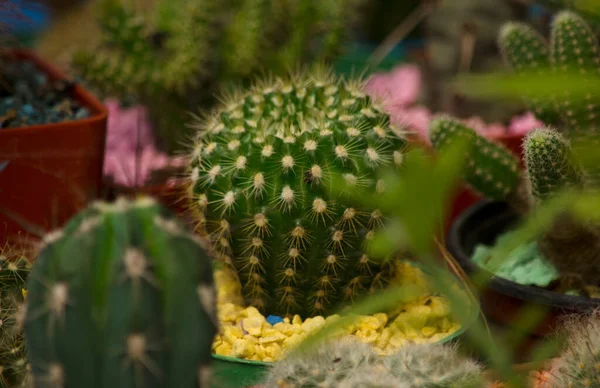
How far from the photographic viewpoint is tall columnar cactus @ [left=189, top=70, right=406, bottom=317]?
43.4 inches

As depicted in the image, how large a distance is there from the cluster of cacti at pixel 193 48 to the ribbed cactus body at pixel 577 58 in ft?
1.88

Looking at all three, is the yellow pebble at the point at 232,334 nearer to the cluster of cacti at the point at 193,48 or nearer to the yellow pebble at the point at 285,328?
the yellow pebble at the point at 285,328

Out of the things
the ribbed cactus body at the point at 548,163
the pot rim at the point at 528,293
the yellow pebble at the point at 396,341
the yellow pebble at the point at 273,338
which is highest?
the ribbed cactus body at the point at 548,163

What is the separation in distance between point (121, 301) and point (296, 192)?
46 centimetres

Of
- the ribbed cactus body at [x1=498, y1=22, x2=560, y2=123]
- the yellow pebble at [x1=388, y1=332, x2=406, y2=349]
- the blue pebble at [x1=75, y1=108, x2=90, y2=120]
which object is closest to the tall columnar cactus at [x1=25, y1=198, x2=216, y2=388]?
the yellow pebble at [x1=388, y1=332, x2=406, y2=349]

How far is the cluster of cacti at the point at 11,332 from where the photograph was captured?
38.1 inches

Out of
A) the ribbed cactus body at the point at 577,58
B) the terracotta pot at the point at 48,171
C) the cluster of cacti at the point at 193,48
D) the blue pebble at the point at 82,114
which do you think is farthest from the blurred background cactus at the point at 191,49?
the ribbed cactus body at the point at 577,58

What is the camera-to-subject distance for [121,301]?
0.67m

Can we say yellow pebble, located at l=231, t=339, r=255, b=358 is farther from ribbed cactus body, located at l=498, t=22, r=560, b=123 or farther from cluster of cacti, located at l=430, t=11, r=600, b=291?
ribbed cactus body, located at l=498, t=22, r=560, b=123

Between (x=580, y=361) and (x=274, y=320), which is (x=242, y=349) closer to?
(x=274, y=320)

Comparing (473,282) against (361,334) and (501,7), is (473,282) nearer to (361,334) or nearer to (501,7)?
(361,334)

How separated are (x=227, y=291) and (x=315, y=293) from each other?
174 millimetres

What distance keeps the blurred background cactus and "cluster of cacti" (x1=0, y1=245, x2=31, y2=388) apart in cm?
78

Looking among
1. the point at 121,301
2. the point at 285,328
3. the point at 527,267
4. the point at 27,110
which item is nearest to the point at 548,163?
the point at 527,267
